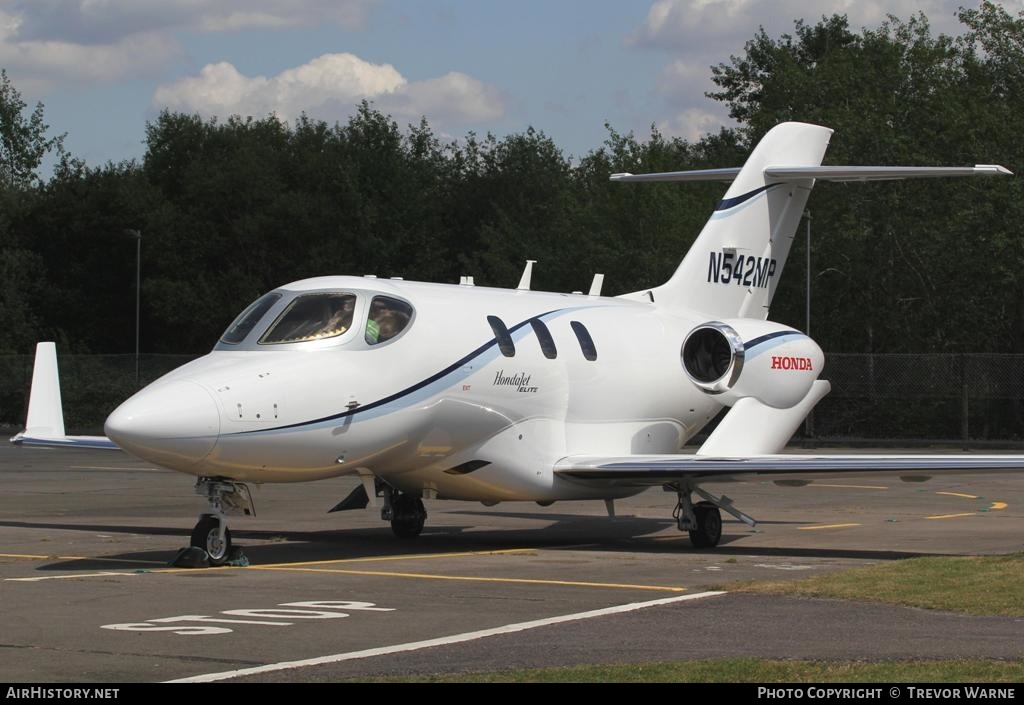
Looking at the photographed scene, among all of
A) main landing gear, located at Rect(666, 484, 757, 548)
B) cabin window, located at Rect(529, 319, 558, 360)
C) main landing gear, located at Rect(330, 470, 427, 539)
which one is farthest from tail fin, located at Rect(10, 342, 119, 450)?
main landing gear, located at Rect(666, 484, 757, 548)

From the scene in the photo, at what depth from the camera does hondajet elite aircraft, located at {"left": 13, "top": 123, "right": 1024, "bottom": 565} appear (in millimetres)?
14984

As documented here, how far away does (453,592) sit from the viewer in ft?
43.0

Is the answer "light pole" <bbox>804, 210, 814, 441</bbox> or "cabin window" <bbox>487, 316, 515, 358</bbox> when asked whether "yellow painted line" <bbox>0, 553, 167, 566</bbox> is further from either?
"light pole" <bbox>804, 210, 814, 441</bbox>

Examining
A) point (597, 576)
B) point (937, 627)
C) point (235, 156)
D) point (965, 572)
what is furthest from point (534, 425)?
point (235, 156)

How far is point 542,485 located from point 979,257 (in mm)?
35111

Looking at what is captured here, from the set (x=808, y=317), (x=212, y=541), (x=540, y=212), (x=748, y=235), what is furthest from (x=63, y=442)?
(x=540, y=212)

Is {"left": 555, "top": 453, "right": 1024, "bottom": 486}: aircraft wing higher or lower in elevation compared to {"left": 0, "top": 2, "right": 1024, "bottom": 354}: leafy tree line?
lower

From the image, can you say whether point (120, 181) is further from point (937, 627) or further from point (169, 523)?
point (937, 627)

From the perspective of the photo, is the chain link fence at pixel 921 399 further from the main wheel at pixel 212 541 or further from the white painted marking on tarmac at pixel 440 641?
the white painted marking on tarmac at pixel 440 641

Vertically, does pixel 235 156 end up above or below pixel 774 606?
above

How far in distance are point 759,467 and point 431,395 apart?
3.61m

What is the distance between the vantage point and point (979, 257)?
4966 cm

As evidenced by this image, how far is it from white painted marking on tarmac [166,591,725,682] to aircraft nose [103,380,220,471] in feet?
14.4

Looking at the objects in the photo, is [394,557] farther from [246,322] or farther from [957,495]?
[957,495]
